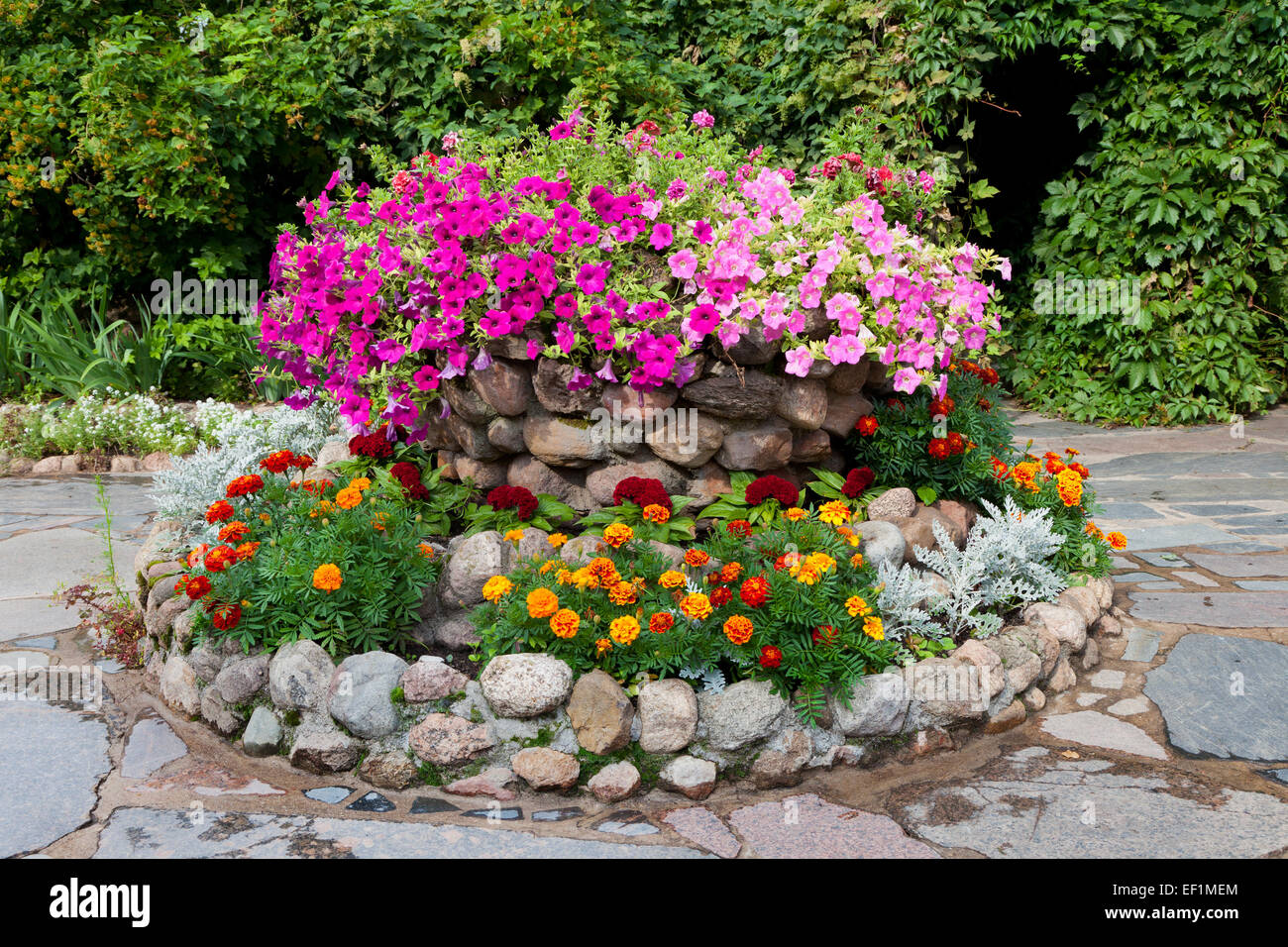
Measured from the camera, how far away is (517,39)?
6.04 m

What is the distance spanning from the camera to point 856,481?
10.6 ft

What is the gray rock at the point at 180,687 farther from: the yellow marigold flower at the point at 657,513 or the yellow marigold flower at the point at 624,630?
the yellow marigold flower at the point at 657,513

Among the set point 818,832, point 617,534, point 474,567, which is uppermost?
point 617,534

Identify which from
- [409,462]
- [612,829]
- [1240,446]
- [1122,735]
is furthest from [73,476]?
[1240,446]

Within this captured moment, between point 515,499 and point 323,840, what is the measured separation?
3.97ft

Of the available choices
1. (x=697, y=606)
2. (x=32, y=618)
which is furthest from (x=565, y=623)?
(x=32, y=618)

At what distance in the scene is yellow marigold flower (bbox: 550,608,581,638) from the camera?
2512 mm

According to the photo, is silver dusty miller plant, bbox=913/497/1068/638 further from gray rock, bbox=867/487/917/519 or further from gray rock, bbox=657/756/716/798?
gray rock, bbox=657/756/716/798

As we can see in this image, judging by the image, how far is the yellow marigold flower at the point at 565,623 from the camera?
251 centimetres

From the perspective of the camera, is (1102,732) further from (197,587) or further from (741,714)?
(197,587)

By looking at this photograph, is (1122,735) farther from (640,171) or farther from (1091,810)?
(640,171)

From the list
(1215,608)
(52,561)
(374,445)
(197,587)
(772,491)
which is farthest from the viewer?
(52,561)

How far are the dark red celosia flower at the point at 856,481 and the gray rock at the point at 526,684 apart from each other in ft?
3.96

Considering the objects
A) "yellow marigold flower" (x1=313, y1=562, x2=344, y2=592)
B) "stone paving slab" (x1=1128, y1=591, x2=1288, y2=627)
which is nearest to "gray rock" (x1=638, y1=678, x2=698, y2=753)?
"yellow marigold flower" (x1=313, y1=562, x2=344, y2=592)
